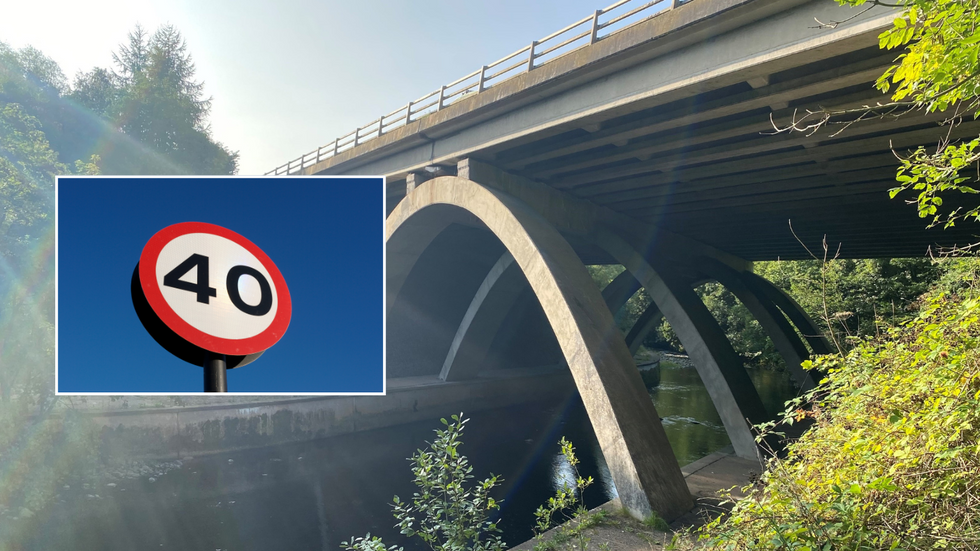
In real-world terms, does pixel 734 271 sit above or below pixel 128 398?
above

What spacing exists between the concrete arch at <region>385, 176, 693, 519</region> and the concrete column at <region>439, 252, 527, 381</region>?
6179 millimetres

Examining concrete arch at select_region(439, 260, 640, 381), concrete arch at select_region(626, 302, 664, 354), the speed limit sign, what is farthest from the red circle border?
concrete arch at select_region(626, 302, 664, 354)

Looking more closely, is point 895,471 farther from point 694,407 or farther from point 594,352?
point 694,407

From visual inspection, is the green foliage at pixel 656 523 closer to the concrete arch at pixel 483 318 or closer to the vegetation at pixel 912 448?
the vegetation at pixel 912 448

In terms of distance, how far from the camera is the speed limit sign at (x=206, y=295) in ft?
5.67

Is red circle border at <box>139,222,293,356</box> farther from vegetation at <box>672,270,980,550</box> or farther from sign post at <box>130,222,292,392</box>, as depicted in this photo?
vegetation at <box>672,270,980,550</box>

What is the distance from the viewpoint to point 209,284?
1829 millimetres

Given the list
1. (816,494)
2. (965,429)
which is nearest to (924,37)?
(965,429)

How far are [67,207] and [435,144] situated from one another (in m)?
11.3

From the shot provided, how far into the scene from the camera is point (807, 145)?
9266 millimetres

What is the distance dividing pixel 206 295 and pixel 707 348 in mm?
14255

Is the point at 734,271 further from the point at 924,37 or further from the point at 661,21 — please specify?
the point at 924,37

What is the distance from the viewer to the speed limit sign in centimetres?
173

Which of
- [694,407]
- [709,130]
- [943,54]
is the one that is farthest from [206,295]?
[694,407]
